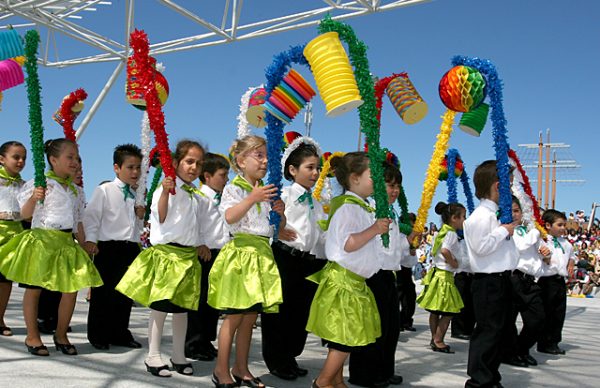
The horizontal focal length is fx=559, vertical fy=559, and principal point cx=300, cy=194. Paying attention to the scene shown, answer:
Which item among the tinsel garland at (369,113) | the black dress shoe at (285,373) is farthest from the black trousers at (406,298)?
the tinsel garland at (369,113)

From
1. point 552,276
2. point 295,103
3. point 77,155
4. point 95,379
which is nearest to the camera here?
point 95,379

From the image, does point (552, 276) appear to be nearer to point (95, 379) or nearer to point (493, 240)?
point (493, 240)

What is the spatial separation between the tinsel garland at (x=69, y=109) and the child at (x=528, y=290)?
4363mm

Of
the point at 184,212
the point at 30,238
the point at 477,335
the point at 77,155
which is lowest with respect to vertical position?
the point at 477,335

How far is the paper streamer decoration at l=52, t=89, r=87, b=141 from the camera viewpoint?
5.38m

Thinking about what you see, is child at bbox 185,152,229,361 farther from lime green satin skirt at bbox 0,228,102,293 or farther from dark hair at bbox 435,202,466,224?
dark hair at bbox 435,202,466,224

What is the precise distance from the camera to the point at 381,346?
4117 mm

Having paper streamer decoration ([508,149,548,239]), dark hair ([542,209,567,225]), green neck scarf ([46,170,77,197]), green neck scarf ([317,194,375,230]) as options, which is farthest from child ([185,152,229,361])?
dark hair ([542,209,567,225])

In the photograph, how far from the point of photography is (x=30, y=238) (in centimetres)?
449

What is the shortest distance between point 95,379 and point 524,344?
3.95 metres

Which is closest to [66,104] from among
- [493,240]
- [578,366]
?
[493,240]

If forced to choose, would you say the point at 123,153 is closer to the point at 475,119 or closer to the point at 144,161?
the point at 144,161

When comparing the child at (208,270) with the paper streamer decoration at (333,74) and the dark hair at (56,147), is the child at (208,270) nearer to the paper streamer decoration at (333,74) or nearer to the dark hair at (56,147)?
the dark hair at (56,147)

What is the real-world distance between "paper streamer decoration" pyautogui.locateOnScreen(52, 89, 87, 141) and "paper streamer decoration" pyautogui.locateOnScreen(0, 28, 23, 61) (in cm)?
74
